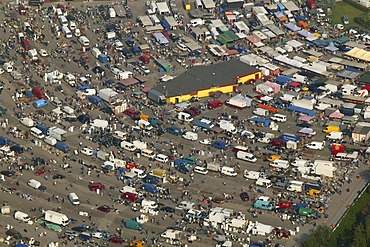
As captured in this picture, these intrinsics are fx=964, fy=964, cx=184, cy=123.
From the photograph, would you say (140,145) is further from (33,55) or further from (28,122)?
(33,55)

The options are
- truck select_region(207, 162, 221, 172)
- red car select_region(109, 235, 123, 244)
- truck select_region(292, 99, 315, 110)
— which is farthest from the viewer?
truck select_region(292, 99, 315, 110)

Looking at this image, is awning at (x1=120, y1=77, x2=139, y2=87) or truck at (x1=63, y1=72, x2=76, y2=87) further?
awning at (x1=120, y1=77, x2=139, y2=87)

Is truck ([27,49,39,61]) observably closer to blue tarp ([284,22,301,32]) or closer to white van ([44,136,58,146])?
white van ([44,136,58,146])

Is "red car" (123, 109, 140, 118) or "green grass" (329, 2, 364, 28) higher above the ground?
"green grass" (329, 2, 364, 28)

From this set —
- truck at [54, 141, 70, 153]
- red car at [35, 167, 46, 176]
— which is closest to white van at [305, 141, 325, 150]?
truck at [54, 141, 70, 153]

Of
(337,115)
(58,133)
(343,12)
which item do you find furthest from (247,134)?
(343,12)

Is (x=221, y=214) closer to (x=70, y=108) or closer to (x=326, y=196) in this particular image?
(x=326, y=196)

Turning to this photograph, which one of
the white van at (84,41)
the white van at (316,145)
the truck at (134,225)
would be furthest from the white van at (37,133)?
the white van at (316,145)

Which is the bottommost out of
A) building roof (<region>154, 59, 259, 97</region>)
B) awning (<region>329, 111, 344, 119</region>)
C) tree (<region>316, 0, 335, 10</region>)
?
awning (<region>329, 111, 344, 119</region>)
